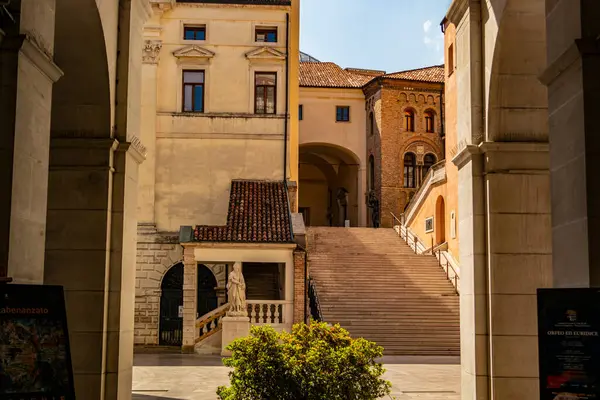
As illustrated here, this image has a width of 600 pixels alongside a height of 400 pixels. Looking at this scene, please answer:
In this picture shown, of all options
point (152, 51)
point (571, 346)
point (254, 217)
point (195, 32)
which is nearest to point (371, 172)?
point (195, 32)

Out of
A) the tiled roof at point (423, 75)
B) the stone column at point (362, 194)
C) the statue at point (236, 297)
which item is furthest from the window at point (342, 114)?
the statue at point (236, 297)

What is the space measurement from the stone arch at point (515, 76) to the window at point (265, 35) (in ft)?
62.5

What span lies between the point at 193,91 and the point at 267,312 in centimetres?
984

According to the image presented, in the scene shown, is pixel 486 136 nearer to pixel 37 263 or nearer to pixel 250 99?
pixel 37 263

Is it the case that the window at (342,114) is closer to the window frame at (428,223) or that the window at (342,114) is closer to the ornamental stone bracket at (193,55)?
the window frame at (428,223)

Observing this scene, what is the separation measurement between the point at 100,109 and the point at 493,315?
19.8 ft

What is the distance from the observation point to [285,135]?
28.9 meters

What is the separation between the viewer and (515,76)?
35.9 ft

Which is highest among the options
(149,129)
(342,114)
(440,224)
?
(342,114)

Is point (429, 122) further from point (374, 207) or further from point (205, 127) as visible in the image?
point (205, 127)

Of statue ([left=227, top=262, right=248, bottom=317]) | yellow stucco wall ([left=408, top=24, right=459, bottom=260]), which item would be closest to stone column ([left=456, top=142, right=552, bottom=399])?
statue ([left=227, top=262, right=248, bottom=317])

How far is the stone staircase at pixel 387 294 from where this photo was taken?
943 inches

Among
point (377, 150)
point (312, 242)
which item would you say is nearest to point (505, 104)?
point (312, 242)

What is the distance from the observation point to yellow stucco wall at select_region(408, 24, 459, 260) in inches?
1180
